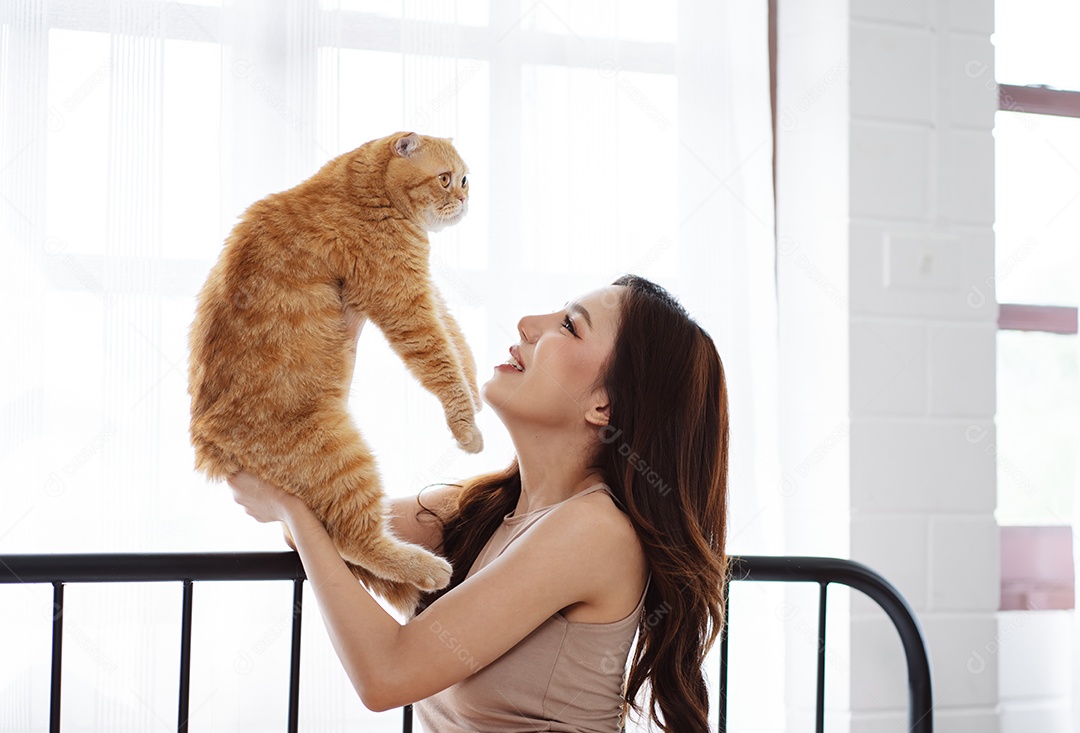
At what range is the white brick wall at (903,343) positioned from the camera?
5.56 ft

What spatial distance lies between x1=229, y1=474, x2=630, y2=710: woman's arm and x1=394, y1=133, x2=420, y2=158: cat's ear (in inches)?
14.7

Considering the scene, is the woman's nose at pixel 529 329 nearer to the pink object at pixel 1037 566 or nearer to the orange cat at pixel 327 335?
the orange cat at pixel 327 335

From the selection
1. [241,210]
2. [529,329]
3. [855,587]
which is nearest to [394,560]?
[529,329]

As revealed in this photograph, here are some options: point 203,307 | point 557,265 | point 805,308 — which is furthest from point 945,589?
point 203,307

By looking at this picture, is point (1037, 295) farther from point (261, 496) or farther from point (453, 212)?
point (261, 496)

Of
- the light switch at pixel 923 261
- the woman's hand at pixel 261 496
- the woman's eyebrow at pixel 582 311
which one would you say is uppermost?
the light switch at pixel 923 261

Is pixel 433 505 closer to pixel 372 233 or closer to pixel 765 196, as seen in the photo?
pixel 372 233

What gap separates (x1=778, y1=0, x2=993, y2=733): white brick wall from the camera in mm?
1694

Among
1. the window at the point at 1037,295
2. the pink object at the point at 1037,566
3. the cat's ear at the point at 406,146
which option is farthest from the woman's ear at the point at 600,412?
the pink object at the point at 1037,566

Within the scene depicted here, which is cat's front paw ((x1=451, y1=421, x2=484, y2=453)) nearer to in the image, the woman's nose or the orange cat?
the orange cat

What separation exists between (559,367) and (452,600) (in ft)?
1.03

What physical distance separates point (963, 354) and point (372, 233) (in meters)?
1.31

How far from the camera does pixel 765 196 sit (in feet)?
5.75

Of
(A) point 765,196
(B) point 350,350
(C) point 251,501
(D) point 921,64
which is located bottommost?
(C) point 251,501
